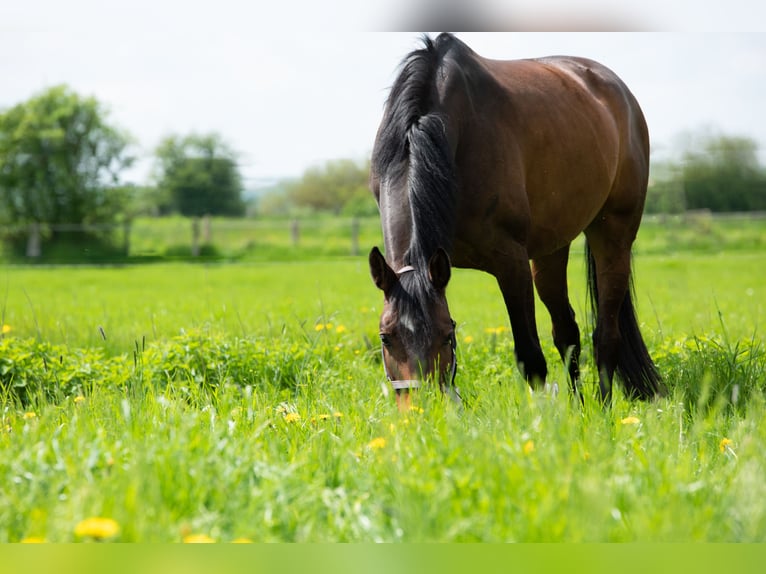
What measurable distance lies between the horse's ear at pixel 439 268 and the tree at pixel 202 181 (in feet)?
102

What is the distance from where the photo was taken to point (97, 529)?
163cm

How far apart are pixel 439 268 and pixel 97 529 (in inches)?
87.0

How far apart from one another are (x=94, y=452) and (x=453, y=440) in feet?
3.48

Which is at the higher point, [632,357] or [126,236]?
[632,357]

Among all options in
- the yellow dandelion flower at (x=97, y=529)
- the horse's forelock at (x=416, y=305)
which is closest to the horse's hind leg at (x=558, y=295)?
the horse's forelock at (x=416, y=305)

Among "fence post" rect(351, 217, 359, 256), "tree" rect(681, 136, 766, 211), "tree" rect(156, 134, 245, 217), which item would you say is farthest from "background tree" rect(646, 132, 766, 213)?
"tree" rect(156, 134, 245, 217)

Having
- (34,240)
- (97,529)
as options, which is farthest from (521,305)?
(34,240)

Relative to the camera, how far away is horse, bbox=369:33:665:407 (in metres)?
3.57

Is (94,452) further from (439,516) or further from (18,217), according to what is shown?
(18,217)

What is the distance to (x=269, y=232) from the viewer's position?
2862 centimetres

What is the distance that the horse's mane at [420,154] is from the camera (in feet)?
12.4

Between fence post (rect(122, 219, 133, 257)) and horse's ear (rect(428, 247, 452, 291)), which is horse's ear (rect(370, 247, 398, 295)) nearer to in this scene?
horse's ear (rect(428, 247, 452, 291))

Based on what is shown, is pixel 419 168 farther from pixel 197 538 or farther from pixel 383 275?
pixel 197 538

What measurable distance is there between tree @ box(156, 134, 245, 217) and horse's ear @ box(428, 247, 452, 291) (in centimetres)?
3122
